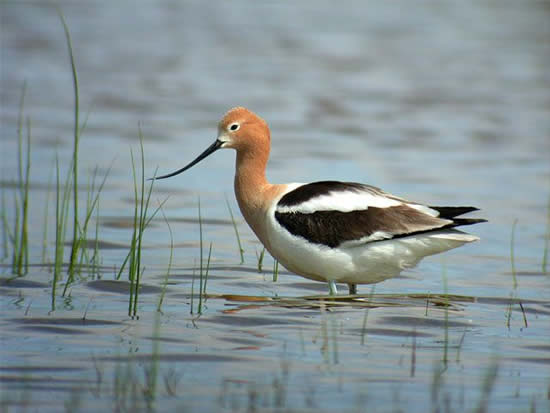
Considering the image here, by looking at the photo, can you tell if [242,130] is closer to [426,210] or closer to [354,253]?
[354,253]

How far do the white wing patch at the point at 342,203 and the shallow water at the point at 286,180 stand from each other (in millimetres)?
619

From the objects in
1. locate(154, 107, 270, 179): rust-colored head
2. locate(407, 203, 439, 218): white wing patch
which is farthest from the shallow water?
locate(154, 107, 270, 179): rust-colored head

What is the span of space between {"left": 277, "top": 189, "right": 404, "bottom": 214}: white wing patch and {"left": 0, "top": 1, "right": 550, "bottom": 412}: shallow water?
619 millimetres


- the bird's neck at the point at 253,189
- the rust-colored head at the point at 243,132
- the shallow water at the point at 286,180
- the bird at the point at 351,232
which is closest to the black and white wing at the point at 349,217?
the bird at the point at 351,232

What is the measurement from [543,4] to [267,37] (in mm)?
7712

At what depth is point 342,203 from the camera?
7.57m

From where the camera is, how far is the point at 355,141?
48.3 feet

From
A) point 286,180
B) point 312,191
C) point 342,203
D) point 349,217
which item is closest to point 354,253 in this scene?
point 349,217

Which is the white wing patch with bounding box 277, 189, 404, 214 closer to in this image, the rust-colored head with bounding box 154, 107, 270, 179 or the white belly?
the white belly

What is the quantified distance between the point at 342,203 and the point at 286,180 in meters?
4.50

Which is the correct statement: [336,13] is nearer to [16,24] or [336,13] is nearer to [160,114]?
[16,24]

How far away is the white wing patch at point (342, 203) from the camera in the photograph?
7.50 m

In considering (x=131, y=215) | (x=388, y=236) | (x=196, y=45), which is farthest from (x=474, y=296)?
(x=196, y=45)

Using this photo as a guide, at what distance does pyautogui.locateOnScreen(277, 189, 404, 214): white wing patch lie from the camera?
24.6 ft
